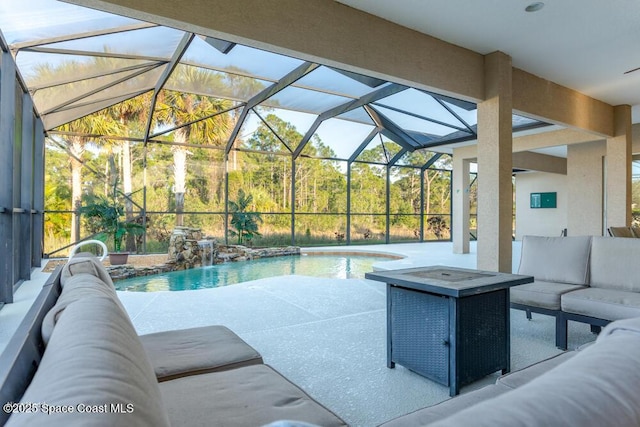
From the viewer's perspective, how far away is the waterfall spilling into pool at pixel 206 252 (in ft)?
31.8

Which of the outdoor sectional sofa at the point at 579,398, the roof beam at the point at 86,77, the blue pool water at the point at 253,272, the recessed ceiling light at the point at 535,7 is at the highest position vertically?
the roof beam at the point at 86,77

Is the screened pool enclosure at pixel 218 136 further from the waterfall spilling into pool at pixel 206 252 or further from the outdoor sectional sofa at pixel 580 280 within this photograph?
the outdoor sectional sofa at pixel 580 280

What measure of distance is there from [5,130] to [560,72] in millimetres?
7458

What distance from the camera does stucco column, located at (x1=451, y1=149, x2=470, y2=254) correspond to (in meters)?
10.3

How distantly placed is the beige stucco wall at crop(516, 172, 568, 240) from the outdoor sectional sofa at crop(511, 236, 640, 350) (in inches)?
463

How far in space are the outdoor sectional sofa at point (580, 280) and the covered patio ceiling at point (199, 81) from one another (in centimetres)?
368

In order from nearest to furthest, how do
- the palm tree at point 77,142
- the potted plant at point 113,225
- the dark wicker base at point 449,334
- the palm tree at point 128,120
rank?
the dark wicker base at point 449,334 < the potted plant at point 113,225 < the palm tree at point 77,142 < the palm tree at point 128,120

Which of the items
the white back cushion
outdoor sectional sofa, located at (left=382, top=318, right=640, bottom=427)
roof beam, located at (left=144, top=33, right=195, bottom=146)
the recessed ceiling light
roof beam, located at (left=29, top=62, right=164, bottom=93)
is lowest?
the white back cushion

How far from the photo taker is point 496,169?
4.71m

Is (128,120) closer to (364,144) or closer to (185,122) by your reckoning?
(185,122)

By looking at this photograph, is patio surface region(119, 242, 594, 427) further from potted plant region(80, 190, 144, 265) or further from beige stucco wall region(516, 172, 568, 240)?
beige stucco wall region(516, 172, 568, 240)

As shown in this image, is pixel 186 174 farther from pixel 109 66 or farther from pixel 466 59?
pixel 466 59

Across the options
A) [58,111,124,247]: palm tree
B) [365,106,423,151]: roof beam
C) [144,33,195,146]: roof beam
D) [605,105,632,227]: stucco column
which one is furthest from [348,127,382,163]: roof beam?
[58,111,124,247]: palm tree

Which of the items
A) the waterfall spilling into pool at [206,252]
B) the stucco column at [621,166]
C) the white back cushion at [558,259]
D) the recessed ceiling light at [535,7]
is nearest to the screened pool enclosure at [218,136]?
the waterfall spilling into pool at [206,252]
